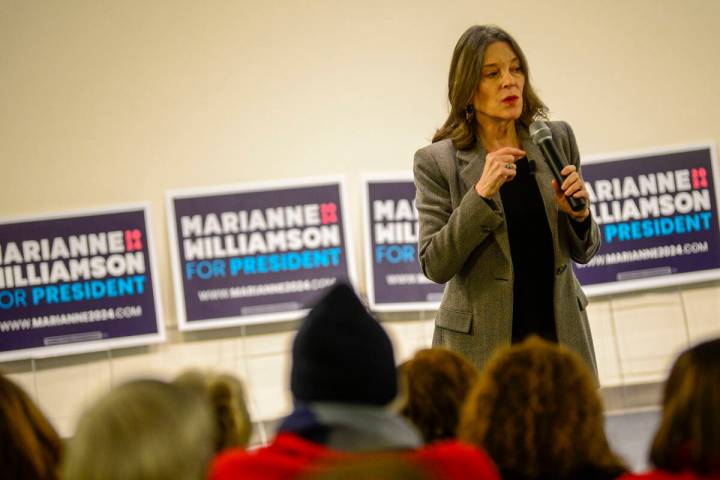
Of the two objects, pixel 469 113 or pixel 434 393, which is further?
pixel 469 113

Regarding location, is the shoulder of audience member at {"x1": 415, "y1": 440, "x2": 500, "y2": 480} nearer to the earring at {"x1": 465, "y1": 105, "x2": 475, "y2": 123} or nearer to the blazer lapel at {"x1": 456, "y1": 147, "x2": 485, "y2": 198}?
the blazer lapel at {"x1": 456, "y1": 147, "x2": 485, "y2": 198}

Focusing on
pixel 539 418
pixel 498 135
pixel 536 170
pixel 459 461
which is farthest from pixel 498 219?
pixel 459 461

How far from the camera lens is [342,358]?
62.2 inches

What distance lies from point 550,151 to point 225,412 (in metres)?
1.11

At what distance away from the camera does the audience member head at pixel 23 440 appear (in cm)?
183

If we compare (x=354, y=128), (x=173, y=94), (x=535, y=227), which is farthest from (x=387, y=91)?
(x=535, y=227)

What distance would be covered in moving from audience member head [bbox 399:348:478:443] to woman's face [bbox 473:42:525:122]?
805 millimetres

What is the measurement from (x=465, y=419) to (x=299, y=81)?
4.61 meters

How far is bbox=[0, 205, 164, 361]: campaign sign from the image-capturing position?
582 cm

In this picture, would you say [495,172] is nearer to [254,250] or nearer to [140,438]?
→ [140,438]

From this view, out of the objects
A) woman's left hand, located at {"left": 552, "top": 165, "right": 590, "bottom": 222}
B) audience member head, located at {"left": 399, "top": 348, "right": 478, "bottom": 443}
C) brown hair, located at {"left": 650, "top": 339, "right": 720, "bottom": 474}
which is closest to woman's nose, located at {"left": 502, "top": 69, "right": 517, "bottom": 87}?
woman's left hand, located at {"left": 552, "top": 165, "right": 590, "bottom": 222}

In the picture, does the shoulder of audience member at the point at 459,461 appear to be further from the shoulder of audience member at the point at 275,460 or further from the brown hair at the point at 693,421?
the brown hair at the point at 693,421

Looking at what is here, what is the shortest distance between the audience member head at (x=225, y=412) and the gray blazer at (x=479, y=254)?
0.73 meters

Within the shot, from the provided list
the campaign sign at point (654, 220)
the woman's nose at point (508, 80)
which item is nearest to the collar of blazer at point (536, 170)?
the woman's nose at point (508, 80)
